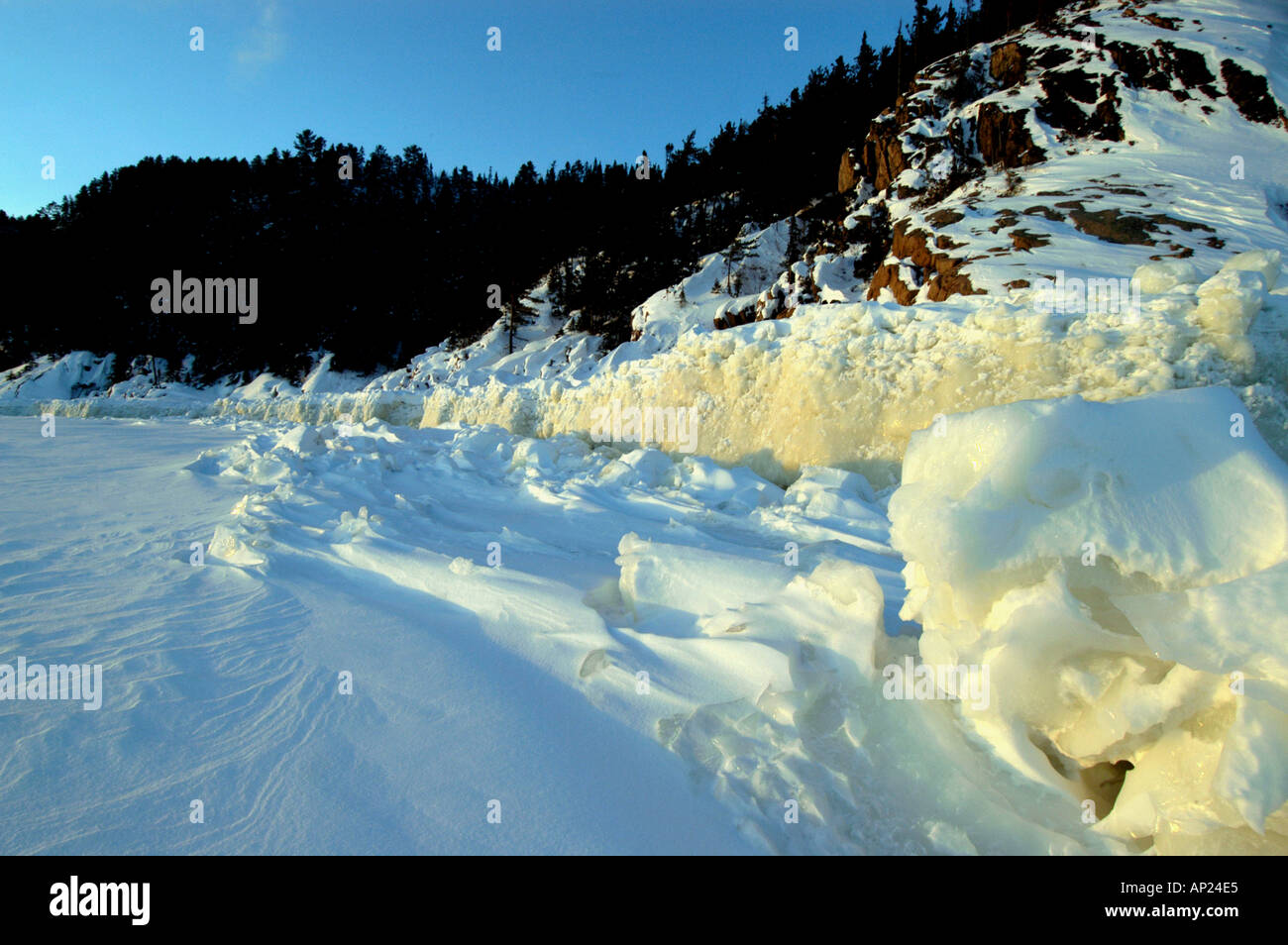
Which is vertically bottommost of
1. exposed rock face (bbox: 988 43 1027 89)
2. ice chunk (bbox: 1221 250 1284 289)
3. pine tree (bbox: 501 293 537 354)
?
ice chunk (bbox: 1221 250 1284 289)

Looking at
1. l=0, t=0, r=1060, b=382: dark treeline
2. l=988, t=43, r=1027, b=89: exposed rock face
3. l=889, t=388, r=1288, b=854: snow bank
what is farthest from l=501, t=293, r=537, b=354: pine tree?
l=889, t=388, r=1288, b=854: snow bank

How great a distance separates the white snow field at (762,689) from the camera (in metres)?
1.26

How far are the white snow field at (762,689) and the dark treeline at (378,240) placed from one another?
3254cm

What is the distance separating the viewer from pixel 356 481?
4.32 meters

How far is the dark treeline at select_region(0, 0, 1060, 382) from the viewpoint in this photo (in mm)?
38438

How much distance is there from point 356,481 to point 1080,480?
14.2 feet

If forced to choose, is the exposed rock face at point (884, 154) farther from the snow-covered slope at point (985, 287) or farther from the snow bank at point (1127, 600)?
the snow bank at point (1127, 600)

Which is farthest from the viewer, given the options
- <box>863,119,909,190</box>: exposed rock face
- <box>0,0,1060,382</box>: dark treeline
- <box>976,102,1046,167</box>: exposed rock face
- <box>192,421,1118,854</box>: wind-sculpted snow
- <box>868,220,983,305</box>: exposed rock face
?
<box>0,0,1060,382</box>: dark treeline

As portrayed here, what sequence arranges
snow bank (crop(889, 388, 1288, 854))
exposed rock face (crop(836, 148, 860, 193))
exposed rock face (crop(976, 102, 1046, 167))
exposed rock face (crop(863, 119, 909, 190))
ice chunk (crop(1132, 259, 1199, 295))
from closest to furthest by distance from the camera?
snow bank (crop(889, 388, 1288, 854)), ice chunk (crop(1132, 259, 1199, 295)), exposed rock face (crop(976, 102, 1046, 167)), exposed rock face (crop(863, 119, 909, 190)), exposed rock face (crop(836, 148, 860, 193))

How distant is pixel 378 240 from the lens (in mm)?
47719

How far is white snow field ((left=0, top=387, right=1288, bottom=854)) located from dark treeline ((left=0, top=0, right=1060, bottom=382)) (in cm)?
3254

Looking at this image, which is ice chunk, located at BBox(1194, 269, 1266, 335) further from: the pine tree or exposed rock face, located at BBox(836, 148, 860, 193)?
the pine tree

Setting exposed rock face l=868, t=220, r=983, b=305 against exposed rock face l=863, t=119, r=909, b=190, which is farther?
exposed rock face l=863, t=119, r=909, b=190
